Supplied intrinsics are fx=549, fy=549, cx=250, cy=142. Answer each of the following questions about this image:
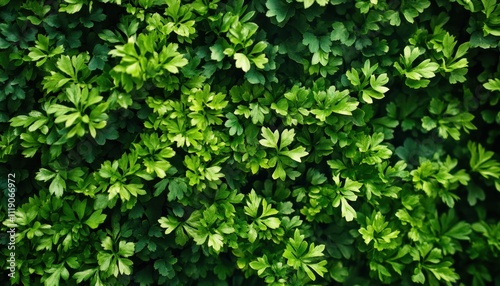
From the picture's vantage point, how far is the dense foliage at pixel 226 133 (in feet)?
8.39

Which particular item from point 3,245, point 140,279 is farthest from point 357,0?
point 3,245

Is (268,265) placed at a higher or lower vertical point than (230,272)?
higher

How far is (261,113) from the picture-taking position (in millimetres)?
2670

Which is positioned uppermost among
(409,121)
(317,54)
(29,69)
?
(317,54)

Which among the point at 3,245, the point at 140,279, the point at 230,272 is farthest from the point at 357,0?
the point at 3,245

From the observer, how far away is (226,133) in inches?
106

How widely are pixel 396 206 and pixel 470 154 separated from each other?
0.61m

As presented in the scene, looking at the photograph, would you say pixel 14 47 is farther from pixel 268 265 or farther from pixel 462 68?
pixel 462 68

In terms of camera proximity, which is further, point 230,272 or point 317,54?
point 230,272

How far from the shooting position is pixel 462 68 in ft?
9.45

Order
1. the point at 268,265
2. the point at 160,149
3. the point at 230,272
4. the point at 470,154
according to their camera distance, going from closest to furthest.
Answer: the point at 160,149
the point at 268,265
the point at 230,272
the point at 470,154

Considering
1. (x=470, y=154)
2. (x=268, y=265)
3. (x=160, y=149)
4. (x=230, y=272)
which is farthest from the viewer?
(x=470, y=154)

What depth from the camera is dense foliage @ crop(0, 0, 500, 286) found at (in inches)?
101

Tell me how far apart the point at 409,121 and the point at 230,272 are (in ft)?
4.18
